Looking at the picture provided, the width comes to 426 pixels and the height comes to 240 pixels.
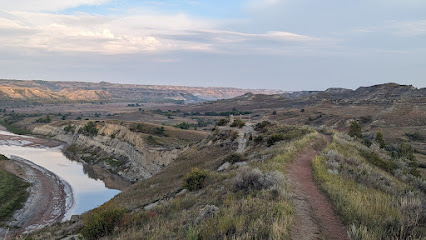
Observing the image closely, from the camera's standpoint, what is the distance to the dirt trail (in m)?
6.45

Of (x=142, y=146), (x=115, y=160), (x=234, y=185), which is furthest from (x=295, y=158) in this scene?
(x=115, y=160)

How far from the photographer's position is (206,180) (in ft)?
48.4

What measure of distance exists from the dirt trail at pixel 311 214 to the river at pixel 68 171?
32.8m

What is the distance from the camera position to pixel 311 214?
25.2ft

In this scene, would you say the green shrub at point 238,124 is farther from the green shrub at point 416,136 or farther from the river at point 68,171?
the green shrub at point 416,136

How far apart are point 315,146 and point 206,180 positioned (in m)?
10.7

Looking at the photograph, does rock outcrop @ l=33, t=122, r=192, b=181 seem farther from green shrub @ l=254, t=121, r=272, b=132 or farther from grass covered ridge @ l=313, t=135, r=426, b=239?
grass covered ridge @ l=313, t=135, r=426, b=239

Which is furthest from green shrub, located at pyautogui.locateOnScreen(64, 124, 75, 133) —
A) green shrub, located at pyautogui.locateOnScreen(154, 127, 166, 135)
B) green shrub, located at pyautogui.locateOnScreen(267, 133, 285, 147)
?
green shrub, located at pyautogui.locateOnScreen(267, 133, 285, 147)

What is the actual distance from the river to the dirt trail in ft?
107

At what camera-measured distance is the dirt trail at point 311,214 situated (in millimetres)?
6449

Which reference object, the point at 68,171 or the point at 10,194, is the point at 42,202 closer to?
the point at 10,194

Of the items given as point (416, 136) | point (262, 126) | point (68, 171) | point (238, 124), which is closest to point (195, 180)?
point (262, 126)

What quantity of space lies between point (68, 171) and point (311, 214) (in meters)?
59.9

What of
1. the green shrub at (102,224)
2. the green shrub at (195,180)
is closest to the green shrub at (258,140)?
the green shrub at (195,180)
